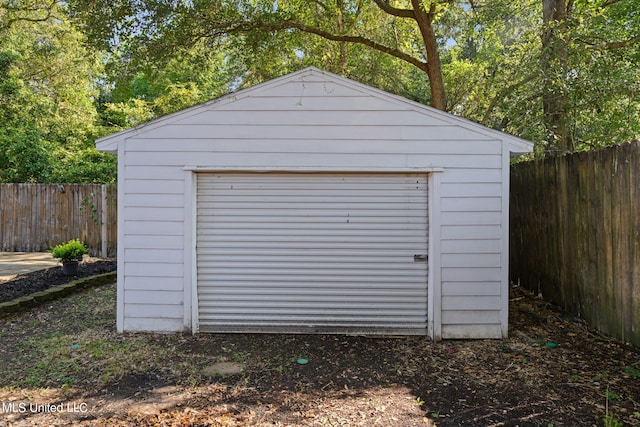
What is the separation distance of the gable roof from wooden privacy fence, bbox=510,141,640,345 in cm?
84

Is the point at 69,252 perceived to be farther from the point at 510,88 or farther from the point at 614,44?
the point at 614,44

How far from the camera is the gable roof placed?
483 cm

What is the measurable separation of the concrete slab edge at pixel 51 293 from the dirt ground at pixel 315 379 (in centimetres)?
41

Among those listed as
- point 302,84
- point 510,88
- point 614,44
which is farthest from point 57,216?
point 614,44

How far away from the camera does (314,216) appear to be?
5.11 metres

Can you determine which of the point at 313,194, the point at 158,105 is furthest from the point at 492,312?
the point at 158,105

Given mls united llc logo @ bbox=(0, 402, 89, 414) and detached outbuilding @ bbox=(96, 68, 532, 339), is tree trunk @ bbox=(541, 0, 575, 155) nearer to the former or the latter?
detached outbuilding @ bbox=(96, 68, 532, 339)

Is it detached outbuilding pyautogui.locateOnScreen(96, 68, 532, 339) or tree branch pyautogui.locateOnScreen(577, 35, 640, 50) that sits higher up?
tree branch pyautogui.locateOnScreen(577, 35, 640, 50)

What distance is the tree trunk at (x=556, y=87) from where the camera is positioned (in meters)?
7.00

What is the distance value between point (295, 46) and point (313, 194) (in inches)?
272

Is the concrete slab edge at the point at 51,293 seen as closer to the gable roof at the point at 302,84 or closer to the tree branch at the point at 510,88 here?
the gable roof at the point at 302,84

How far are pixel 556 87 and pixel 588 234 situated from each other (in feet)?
10.6

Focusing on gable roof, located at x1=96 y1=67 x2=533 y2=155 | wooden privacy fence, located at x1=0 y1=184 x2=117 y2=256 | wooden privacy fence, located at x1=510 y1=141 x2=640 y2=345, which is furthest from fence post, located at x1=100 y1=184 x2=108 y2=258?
wooden privacy fence, located at x1=510 y1=141 x2=640 y2=345

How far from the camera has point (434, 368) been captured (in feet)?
13.5
